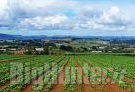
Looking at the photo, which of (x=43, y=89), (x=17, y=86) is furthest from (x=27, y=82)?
(x=43, y=89)

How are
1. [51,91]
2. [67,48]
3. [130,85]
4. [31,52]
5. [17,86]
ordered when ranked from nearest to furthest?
[51,91] < [17,86] < [130,85] < [31,52] < [67,48]

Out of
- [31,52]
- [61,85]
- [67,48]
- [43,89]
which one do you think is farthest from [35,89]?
[67,48]

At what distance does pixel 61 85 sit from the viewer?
18109mm

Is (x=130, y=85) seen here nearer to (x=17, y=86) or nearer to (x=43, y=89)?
(x=43, y=89)

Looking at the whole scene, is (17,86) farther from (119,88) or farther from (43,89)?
(119,88)

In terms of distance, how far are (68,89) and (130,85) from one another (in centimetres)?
572

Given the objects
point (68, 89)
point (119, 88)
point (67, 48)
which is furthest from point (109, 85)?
point (67, 48)

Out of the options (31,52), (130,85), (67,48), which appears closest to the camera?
(130,85)

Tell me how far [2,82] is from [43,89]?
4.95 meters

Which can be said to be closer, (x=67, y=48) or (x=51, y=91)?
(x=51, y=91)

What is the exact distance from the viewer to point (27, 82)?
1886 cm

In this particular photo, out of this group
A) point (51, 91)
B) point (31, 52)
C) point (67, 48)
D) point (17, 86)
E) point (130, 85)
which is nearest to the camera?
point (51, 91)

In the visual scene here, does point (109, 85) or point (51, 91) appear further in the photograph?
point (109, 85)

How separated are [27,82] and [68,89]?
4.29m
